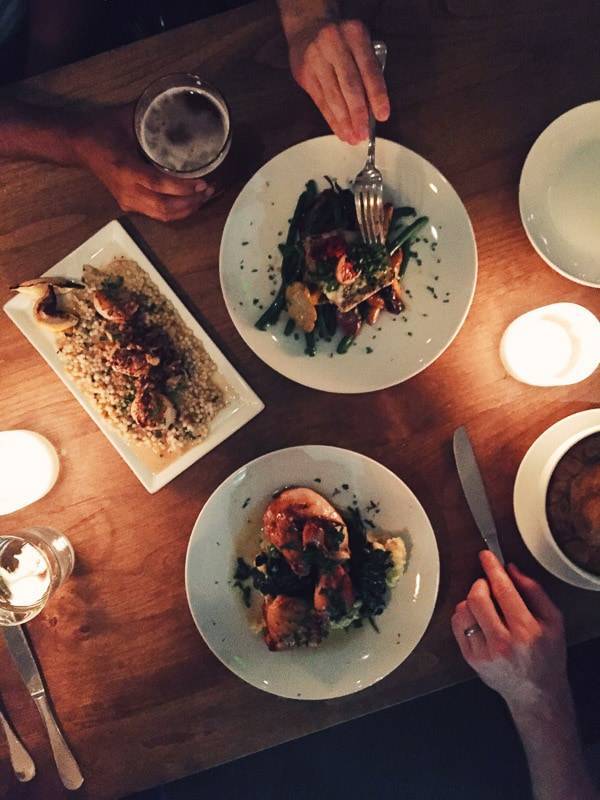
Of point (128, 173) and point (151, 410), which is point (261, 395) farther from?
point (128, 173)

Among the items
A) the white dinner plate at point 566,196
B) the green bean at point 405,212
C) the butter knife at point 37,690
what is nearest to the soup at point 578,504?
the white dinner plate at point 566,196

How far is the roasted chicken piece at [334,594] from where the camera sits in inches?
62.3

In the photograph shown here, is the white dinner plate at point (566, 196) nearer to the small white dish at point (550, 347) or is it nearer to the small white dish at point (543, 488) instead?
the small white dish at point (550, 347)

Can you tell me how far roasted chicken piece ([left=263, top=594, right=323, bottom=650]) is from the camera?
62.5 inches

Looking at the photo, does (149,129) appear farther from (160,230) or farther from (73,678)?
(73,678)

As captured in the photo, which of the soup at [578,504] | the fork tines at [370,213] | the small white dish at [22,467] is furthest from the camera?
the small white dish at [22,467]

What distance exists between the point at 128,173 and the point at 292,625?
119 centimetres

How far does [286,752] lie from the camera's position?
2180mm

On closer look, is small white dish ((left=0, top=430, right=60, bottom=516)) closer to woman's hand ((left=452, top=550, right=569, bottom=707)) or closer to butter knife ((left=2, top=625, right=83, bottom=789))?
butter knife ((left=2, top=625, right=83, bottom=789))

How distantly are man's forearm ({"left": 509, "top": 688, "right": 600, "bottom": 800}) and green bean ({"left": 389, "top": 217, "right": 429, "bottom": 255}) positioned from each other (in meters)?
1.24

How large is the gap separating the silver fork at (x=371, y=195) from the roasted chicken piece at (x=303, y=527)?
25.9 inches

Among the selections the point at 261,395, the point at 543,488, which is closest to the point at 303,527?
the point at 261,395

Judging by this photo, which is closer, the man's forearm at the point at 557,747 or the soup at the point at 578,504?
the soup at the point at 578,504

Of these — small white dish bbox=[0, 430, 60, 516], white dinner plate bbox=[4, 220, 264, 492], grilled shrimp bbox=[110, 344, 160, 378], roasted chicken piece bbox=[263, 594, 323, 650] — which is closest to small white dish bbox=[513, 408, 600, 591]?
roasted chicken piece bbox=[263, 594, 323, 650]
